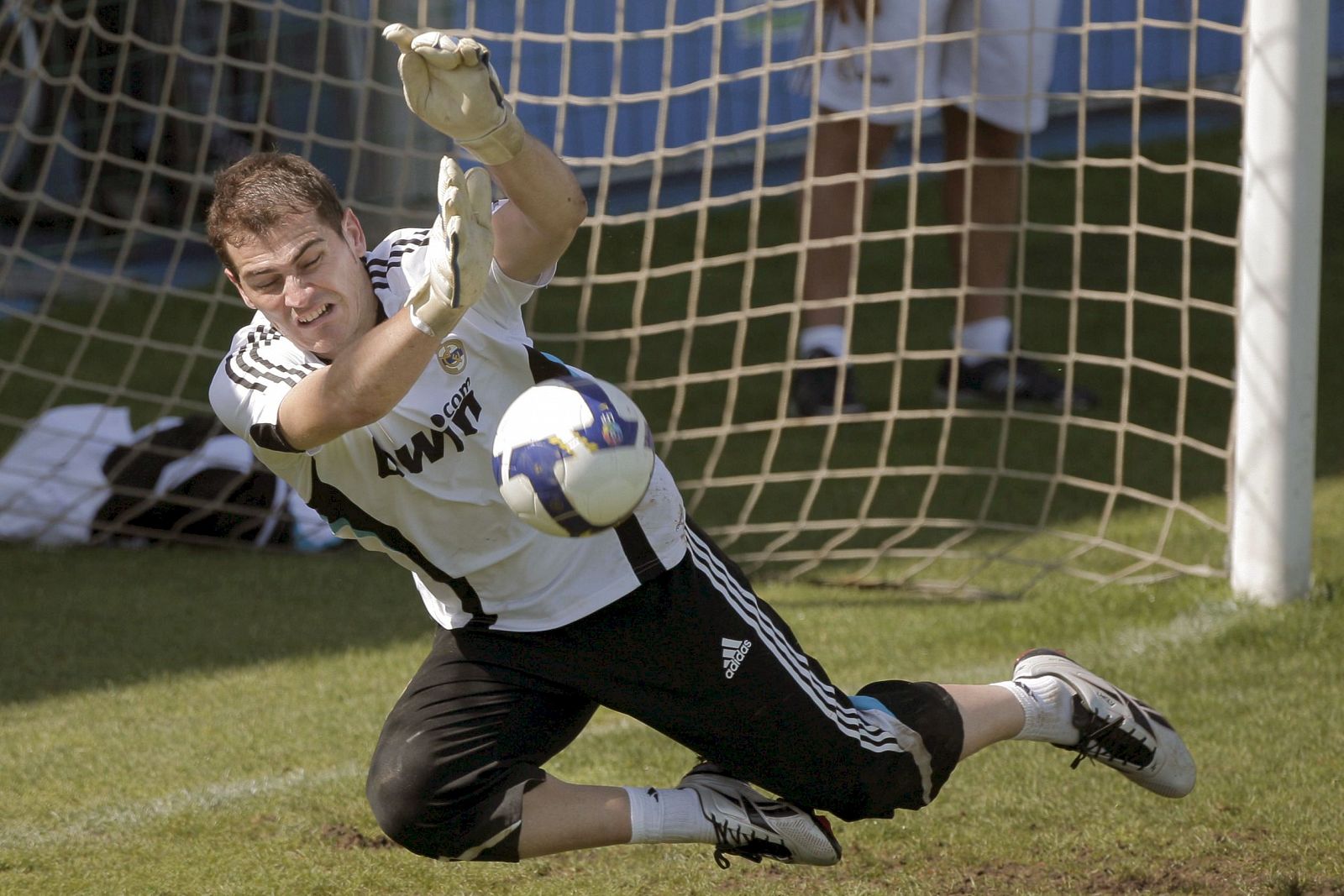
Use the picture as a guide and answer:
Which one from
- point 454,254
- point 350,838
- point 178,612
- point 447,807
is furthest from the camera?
point 178,612

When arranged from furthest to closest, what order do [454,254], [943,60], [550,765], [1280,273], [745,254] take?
[943,60] → [745,254] → [1280,273] → [550,765] → [454,254]

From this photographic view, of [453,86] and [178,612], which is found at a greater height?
[453,86]

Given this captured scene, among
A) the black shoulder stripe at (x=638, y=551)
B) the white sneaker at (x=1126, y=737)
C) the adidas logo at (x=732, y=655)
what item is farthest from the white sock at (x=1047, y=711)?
the black shoulder stripe at (x=638, y=551)

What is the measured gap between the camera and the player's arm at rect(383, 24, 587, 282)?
2225 millimetres

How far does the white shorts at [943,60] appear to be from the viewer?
5094mm

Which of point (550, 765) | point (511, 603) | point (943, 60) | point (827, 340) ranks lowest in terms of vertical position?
point (550, 765)

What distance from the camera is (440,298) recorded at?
213cm

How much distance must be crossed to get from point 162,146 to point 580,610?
6.55 metres

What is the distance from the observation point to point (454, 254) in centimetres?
210

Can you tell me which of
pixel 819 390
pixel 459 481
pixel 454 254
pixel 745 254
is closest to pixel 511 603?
pixel 459 481

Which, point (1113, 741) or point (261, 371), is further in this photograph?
point (1113, 741)

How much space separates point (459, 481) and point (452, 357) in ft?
0.66

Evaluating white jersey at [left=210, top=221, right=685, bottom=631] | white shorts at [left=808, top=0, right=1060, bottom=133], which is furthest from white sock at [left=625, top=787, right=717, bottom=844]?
white shorts at [left=808, top=0, right=1060, bottom=133]

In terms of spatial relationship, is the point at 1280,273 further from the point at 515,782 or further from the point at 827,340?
the point at 515,782
